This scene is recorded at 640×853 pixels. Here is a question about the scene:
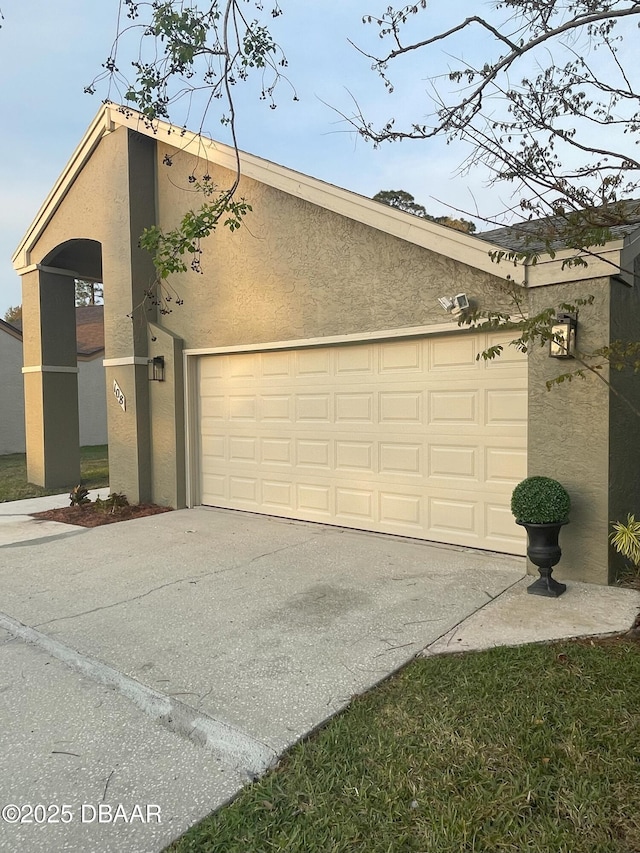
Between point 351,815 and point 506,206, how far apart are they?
3977 millimetres

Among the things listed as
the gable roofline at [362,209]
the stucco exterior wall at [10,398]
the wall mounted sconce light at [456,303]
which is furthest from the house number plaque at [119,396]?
the stucco exterior wall at [10,398]

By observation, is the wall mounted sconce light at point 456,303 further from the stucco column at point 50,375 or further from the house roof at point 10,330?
the house roof at point 10,330

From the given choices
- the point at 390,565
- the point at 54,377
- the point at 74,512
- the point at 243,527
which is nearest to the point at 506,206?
the point at 390,565

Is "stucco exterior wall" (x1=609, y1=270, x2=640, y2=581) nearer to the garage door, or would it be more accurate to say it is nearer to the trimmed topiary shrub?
the trimmed topiary shrub

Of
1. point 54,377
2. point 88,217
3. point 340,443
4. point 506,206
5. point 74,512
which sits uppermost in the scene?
point 88,217

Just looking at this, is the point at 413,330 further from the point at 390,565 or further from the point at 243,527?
the point at 243,527

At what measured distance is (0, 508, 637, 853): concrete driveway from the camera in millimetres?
2480

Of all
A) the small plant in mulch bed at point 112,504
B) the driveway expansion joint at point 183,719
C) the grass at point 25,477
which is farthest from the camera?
the grass at point 25,477

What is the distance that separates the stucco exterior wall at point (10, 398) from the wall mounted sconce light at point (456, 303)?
17.6 metres

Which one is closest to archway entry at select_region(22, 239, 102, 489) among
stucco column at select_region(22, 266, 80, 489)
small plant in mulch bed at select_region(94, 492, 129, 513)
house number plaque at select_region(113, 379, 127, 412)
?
stucco column at select_region(22, 266, 80, 489)

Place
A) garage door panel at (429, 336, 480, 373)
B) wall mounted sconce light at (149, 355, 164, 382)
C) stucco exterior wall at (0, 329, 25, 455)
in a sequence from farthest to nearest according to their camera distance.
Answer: stucco exterior wall at (0, 329, 25, 455)
wall mounted sconce light at (149, 355, 164, 382)
garage door panel at (429, 336, 480, 373)

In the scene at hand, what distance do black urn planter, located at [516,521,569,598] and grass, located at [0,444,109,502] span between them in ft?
29.7

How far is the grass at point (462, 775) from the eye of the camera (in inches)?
85.9

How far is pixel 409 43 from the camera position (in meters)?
4.44
